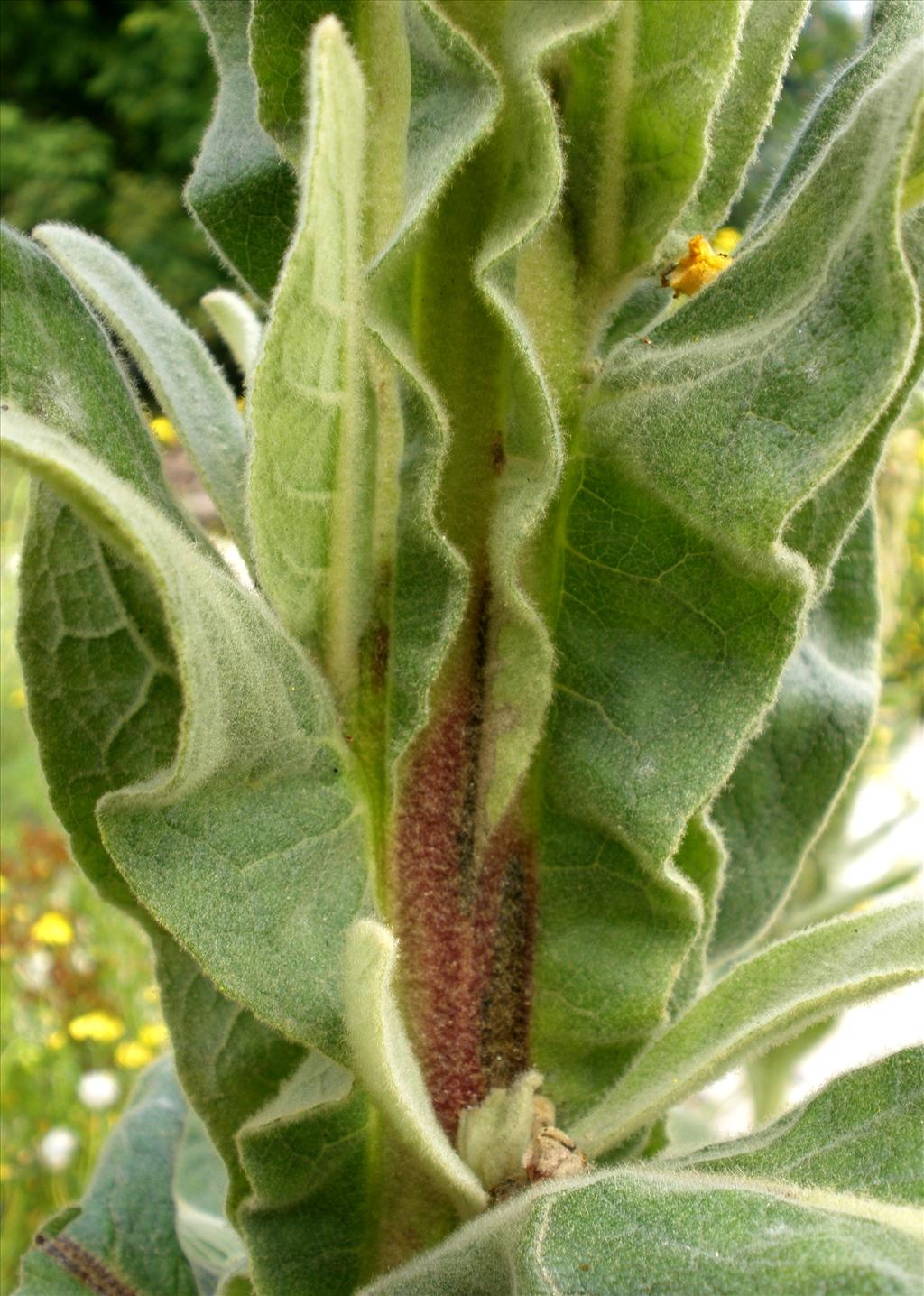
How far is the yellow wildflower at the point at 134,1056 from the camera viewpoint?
3092 mm

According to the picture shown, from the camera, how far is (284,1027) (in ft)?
2.50

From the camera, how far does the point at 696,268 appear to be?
89 centimetres

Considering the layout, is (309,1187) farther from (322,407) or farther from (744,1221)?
(322,407)

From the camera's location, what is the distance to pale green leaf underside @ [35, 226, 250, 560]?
896 mm

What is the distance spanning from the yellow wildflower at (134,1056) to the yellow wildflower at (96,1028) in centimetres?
5

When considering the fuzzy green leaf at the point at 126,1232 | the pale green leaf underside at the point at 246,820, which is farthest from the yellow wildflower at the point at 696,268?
the fuzzy green leaf at the point at 126,1232

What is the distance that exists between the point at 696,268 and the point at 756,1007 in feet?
1.61

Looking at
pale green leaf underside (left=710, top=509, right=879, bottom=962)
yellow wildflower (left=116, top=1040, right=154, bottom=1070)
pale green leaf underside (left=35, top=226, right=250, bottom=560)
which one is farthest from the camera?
yellow wildflower (left=116, top=1040, right=154, bottom=1070)

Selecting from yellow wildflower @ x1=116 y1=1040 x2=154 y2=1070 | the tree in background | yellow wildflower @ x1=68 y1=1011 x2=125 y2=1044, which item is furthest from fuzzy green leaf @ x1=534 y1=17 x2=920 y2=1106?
the tree in background

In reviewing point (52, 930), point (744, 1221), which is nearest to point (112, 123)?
point (52, 930)

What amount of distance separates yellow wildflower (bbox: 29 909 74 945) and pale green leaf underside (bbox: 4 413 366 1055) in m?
2.77

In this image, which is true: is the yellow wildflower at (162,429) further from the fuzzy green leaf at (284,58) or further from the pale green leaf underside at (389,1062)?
the pale green leaf underside at (389,1062)

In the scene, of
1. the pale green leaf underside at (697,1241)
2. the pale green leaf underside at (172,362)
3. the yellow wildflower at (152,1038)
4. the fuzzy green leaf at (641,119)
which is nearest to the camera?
the pale green leaf underside at (697,1241)

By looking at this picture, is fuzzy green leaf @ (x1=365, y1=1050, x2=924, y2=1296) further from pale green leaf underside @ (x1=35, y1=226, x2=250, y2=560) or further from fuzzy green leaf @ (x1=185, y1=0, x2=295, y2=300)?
fuzzy green leaf @ (x1=185, y1=0, x2=295, y2=300)
